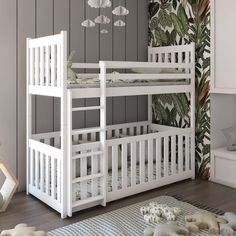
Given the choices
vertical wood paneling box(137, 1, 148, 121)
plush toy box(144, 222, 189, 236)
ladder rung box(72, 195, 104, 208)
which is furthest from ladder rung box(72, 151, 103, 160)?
vertical wood paneling box(137, 1, 148, 121)

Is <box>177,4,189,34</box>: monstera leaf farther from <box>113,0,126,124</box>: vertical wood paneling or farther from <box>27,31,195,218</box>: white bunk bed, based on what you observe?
<box>113,0,126,124</box>: vertical wood paneling

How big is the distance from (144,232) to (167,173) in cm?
119

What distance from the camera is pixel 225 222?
2.49 meters

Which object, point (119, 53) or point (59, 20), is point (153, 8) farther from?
point (59, 20)

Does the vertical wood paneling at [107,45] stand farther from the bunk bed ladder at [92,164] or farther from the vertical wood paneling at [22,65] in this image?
the bunk bed ladder at [92,164]

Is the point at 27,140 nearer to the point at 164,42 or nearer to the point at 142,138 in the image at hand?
the point at 142,138

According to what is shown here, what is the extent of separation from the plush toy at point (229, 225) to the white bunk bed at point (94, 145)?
891 mm

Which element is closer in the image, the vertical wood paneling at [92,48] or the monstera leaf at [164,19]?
the vertical wood paneling at [92,48]

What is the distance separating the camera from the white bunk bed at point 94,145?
271 centimetres

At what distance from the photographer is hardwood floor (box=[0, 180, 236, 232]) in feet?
8.69

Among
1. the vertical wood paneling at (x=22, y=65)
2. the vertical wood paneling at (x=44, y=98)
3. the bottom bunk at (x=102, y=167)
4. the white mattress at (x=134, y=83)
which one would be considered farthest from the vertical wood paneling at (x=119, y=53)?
the vertical wood paneling at (x=22, y=65)

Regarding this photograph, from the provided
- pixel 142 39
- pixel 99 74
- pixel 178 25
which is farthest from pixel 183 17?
pixel 99 74

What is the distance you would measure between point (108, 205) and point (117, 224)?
48 centimetres

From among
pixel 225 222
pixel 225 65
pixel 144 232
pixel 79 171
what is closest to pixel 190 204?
pixel 225 222
